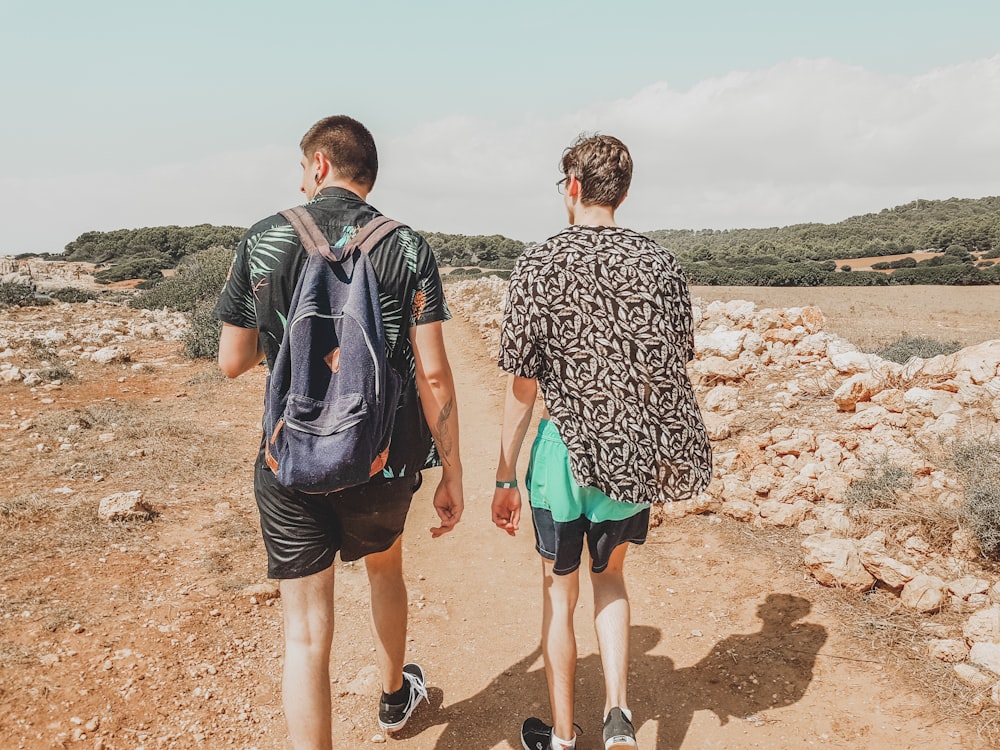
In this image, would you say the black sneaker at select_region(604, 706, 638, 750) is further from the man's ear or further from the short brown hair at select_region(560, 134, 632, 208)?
the man's ear

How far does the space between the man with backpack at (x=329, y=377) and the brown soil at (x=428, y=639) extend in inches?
42.8

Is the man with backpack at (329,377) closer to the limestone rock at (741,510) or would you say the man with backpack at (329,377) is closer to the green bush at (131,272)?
the limestone rock at (741,510)

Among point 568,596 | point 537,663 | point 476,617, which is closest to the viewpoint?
point 568,596

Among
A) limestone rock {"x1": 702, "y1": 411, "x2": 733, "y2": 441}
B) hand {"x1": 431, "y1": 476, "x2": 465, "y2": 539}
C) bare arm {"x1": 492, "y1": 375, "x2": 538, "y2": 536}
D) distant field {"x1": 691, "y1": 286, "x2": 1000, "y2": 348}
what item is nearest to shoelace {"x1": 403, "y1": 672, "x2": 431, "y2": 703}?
hand {"x1": 431, "y1": 476, "x2": 465, "y2": 539}

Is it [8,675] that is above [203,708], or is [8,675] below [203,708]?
above

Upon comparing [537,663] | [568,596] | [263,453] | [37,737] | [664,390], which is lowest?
[537,663]

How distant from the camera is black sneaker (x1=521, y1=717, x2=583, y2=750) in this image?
8.18 ft

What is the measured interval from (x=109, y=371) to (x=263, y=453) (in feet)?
30.5

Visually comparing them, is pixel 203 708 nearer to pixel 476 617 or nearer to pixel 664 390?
pixel 476 617

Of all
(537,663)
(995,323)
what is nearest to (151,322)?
(537,663)

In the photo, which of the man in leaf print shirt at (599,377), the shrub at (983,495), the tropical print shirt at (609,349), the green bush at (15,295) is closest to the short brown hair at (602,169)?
the man in leaf print shirt at (599,377)

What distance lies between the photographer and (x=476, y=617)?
3664 millimetres

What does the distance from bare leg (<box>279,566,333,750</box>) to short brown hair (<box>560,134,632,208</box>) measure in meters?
1.40

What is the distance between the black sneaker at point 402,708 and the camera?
267 cm
